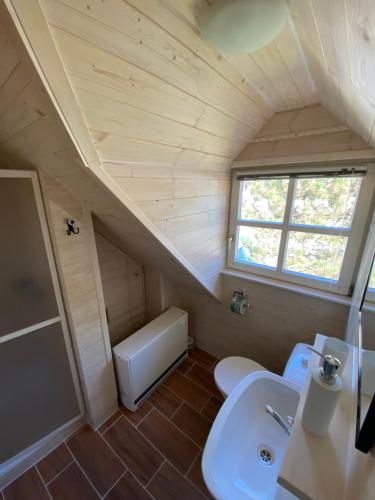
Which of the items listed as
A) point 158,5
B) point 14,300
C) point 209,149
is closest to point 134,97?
point 158,5

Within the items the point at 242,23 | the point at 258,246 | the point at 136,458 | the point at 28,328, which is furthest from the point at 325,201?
the point at 136,458

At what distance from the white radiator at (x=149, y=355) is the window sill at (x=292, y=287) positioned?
668 mm

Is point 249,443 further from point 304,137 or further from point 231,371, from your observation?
point 304,137

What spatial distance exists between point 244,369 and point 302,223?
118 centimetres

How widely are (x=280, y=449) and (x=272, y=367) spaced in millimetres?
1066

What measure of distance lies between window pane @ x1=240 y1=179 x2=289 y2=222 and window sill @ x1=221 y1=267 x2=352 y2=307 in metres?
0.49

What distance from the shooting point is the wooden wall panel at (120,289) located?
185cm

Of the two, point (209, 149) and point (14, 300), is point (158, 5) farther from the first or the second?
point (14, 300)

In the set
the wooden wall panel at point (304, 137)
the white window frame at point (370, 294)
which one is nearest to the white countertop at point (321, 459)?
the white window frame at point (370, 294)

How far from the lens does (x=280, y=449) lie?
86cm

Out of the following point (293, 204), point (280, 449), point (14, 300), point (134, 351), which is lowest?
point (134, 351)

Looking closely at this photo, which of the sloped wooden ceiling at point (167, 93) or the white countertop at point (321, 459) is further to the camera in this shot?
the sloped wooden ceiling at point (167, 93)

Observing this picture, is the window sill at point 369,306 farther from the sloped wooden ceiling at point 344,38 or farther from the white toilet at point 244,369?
the sloped wooden ceiling at point 344,38

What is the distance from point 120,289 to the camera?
2.01 meters
